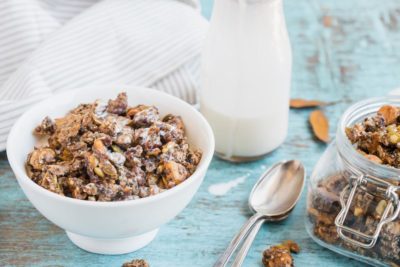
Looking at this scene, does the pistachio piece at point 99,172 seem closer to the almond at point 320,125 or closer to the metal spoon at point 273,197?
the metal spoon at point 273,197

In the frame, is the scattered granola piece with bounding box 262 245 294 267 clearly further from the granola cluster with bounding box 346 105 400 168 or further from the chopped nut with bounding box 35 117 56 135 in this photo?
the chopped nut with bounding box 35 117 56 135

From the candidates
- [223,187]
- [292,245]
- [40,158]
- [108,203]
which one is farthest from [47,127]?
[292,245]

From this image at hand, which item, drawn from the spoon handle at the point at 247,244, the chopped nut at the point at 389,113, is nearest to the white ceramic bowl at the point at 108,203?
the spoon handle at the point at 247,244

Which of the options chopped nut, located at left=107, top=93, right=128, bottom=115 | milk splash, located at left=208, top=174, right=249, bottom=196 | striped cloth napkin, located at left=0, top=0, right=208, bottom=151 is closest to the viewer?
chopped nut, located at left=107, top=93, right=128, bottom=115

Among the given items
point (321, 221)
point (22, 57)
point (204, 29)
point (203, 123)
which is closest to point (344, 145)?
point (321, 221)

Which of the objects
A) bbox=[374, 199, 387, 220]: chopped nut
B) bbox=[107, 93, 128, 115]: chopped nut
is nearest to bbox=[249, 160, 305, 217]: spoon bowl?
bbox=[374, 199, 387, 220]: chopped nut

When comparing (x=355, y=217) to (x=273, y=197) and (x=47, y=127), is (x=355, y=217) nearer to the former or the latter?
(x=273, y=197)

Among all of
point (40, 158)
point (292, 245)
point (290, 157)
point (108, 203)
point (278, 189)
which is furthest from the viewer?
point (290, 157)
